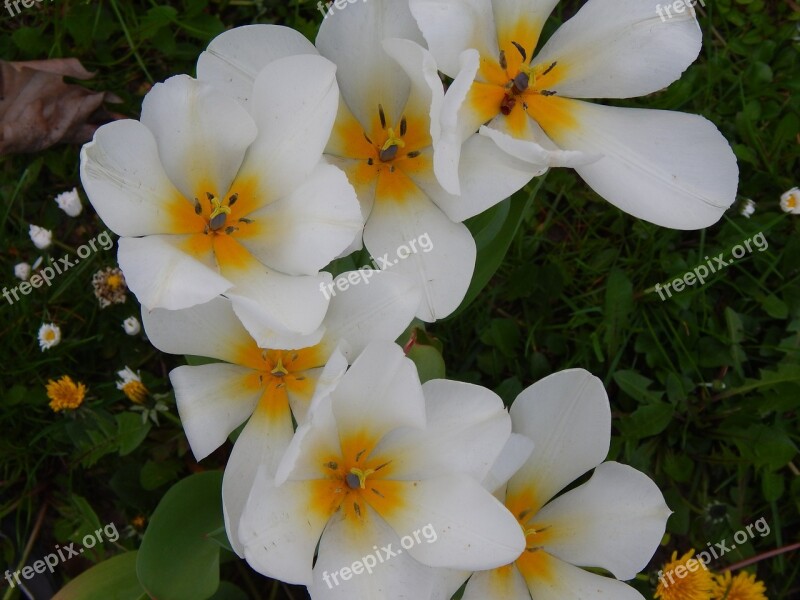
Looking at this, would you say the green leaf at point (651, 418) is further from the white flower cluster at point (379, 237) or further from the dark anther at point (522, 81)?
the dark anther at point (522, 81)

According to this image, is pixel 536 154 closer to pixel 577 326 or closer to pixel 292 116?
pixel 292 116

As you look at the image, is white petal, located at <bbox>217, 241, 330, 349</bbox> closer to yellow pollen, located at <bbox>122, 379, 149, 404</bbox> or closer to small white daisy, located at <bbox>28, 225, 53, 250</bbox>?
yellow pollen, located at <bbox>122, 379, 149, 404</bbox>

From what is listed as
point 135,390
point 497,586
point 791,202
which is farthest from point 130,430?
point 791,202

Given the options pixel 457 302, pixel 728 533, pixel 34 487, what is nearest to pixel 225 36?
pixel 457 302

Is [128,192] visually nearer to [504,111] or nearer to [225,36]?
[225,36]

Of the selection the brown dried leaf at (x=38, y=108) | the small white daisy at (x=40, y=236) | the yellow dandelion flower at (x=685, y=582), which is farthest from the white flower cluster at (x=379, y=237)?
the brown dried leaf at (x=38, y=108)
